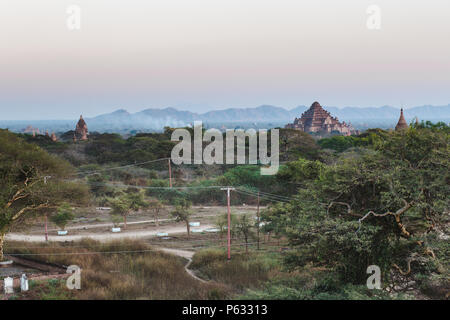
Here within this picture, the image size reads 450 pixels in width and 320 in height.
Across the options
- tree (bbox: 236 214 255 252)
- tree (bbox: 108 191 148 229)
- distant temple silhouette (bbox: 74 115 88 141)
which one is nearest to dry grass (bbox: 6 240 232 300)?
tree (bbox: 236 214 255 252)

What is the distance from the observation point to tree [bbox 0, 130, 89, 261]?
57.8ft

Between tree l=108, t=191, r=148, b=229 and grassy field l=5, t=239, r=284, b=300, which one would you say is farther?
tree l=108, t=191, r=148, b=229

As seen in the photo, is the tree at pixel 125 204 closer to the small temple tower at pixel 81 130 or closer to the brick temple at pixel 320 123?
the small temple tower at pixel 81 130

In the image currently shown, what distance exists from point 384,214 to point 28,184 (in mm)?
14392

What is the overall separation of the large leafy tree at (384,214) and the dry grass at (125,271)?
10.4 ft

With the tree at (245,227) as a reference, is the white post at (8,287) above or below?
above

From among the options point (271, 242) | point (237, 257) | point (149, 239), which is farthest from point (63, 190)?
point (271, 242)

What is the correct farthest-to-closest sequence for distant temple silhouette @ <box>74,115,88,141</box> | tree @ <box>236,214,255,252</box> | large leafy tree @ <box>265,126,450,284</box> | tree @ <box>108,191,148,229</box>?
distant temple silhouette @ <box>74,115,88,141</box>, tree @ <box>108,191,148,229</box>, tree @ <box>236,214,255,252</box>, large leafy tree @ <box>265,126,450,284</box>

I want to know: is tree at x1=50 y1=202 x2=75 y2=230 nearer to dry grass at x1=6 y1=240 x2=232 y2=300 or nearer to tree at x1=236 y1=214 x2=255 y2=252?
dry grass at x1=6 y1=240 x2=232 y2=300

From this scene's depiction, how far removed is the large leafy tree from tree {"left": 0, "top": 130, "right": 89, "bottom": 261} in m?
11.0

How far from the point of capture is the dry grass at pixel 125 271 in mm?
12688

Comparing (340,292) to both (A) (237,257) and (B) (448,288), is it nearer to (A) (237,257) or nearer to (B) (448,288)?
(B) (448,288)

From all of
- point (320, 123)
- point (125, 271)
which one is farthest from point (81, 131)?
point (125, 271)

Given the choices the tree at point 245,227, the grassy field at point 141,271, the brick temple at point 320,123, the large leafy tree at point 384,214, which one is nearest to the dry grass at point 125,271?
the grassy field at point 141,271
